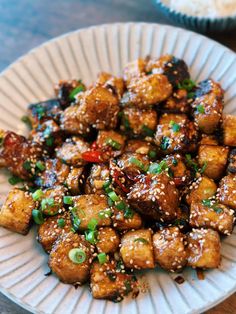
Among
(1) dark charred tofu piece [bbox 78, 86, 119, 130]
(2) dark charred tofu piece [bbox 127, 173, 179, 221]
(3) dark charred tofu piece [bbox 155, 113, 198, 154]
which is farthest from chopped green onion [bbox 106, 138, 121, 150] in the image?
(2) dark charred tofu piece [bbox 127, 173, 179, 221]

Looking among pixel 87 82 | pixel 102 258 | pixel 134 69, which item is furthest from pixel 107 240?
pixel 87 82

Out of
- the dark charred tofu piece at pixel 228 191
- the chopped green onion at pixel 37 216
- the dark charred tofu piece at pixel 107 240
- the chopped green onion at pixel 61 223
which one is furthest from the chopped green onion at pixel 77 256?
the dark charred tofu piece at pixel 228 191

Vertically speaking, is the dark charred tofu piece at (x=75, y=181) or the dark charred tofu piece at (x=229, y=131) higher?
the dark charred tofu piece at (x=229, y=131)

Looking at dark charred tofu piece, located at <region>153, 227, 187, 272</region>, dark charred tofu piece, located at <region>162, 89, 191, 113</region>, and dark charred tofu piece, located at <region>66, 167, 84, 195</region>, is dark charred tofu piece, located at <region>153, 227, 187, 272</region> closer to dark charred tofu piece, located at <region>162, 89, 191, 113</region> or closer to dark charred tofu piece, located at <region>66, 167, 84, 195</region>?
dark charred tofu piece, located at <region>66, 167, 84, 195</region>

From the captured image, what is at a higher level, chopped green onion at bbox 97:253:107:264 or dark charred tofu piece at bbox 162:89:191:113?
dark charred tofu piece at bbox 162:89:191:113

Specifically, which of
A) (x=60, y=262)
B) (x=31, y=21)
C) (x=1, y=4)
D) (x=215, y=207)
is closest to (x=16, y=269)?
(x=60, y=262)

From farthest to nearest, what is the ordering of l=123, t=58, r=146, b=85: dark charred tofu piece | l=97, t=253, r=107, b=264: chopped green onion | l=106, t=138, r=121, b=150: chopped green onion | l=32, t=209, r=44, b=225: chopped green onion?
1. l=123, t=58, r=146, b=85: dark charred tofu piece
2. l=106, t=138, r=121, b=150: chopped green onion
3. l=32, t=209, r=44, b=225: chopped green onion
4. l=97, t=253, r=107, b=264: chopped green onion

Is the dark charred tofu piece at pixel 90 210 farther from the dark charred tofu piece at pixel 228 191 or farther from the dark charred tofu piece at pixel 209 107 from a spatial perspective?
the dark charred tofu piece at pixel 209 107
